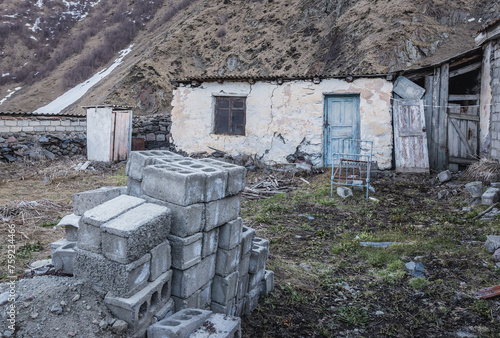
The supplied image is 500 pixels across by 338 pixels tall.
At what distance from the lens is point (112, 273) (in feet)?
7.81

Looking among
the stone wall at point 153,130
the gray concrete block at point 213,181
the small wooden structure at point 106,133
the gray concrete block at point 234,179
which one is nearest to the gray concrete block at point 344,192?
the gray concrete block at point 234,179

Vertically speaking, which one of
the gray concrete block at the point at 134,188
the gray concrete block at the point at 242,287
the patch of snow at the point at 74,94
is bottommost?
the gray concrete block at the point at 242,287

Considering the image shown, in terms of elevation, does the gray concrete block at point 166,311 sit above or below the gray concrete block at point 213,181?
below

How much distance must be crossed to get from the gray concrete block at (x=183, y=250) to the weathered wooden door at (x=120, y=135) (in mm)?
10039

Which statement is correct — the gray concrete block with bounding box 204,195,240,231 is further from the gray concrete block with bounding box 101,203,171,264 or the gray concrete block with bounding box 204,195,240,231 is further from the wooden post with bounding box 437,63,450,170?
the wooden post with bounding box 437,63,450,170

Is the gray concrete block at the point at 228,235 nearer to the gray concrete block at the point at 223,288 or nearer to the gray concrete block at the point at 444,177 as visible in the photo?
the gray concrete block at the point at 223,288

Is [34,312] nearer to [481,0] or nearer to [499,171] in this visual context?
[499,171]

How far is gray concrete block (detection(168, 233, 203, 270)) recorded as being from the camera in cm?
269

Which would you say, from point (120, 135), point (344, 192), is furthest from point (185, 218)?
point (120, 135)

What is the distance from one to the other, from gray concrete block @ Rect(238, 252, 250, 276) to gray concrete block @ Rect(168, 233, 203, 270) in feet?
2.10

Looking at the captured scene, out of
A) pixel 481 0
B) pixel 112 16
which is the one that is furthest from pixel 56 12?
pixel 481 0

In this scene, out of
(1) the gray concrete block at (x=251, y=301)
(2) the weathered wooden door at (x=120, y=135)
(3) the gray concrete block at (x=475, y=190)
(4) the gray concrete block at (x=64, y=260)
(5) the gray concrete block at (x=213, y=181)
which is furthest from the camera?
(2) the weathered wooden door at (x=120, y=135)

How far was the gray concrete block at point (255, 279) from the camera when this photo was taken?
347cm

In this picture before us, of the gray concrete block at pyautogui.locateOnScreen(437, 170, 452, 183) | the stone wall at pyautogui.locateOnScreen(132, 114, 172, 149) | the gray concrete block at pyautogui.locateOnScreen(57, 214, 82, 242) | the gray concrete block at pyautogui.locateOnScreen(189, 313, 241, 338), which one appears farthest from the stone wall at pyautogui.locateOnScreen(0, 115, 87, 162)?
the gray concrete block at pyautogui.locateOnScreen(437, 170, 452, 183)
